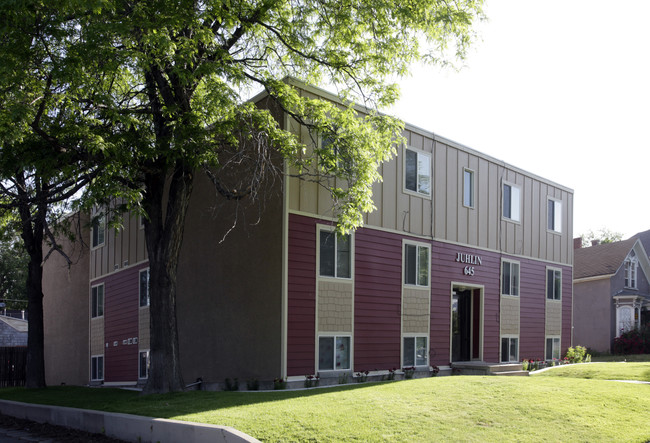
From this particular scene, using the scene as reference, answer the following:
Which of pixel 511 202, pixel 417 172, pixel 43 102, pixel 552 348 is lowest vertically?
pixel 552 348

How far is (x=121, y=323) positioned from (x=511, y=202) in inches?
560

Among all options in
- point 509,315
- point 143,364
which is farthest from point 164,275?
point 509,315

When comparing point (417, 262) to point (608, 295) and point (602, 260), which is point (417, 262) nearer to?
point (608, 295)

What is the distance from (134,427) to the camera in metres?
10.1

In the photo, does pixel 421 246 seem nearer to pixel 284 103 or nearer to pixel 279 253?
pixel 279 253

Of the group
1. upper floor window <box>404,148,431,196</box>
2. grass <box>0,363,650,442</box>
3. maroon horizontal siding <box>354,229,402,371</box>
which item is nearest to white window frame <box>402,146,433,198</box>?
upper floor window <box>404,148,431,196</box>

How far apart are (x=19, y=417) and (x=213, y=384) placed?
4.35 m

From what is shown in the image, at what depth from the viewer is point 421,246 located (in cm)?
1834

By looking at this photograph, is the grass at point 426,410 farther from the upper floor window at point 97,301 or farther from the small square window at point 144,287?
the upper floor window at point 97,301

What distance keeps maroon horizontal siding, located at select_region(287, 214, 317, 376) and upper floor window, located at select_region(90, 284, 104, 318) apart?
490 inches

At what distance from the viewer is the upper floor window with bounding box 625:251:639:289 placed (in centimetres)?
3653

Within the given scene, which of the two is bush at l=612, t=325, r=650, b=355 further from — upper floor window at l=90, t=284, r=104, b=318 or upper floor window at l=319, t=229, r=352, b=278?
upper floor window at l=90, t=284, r=104, b=318

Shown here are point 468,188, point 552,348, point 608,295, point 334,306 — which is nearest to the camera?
point 334,306

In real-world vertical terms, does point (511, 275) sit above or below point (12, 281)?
above
